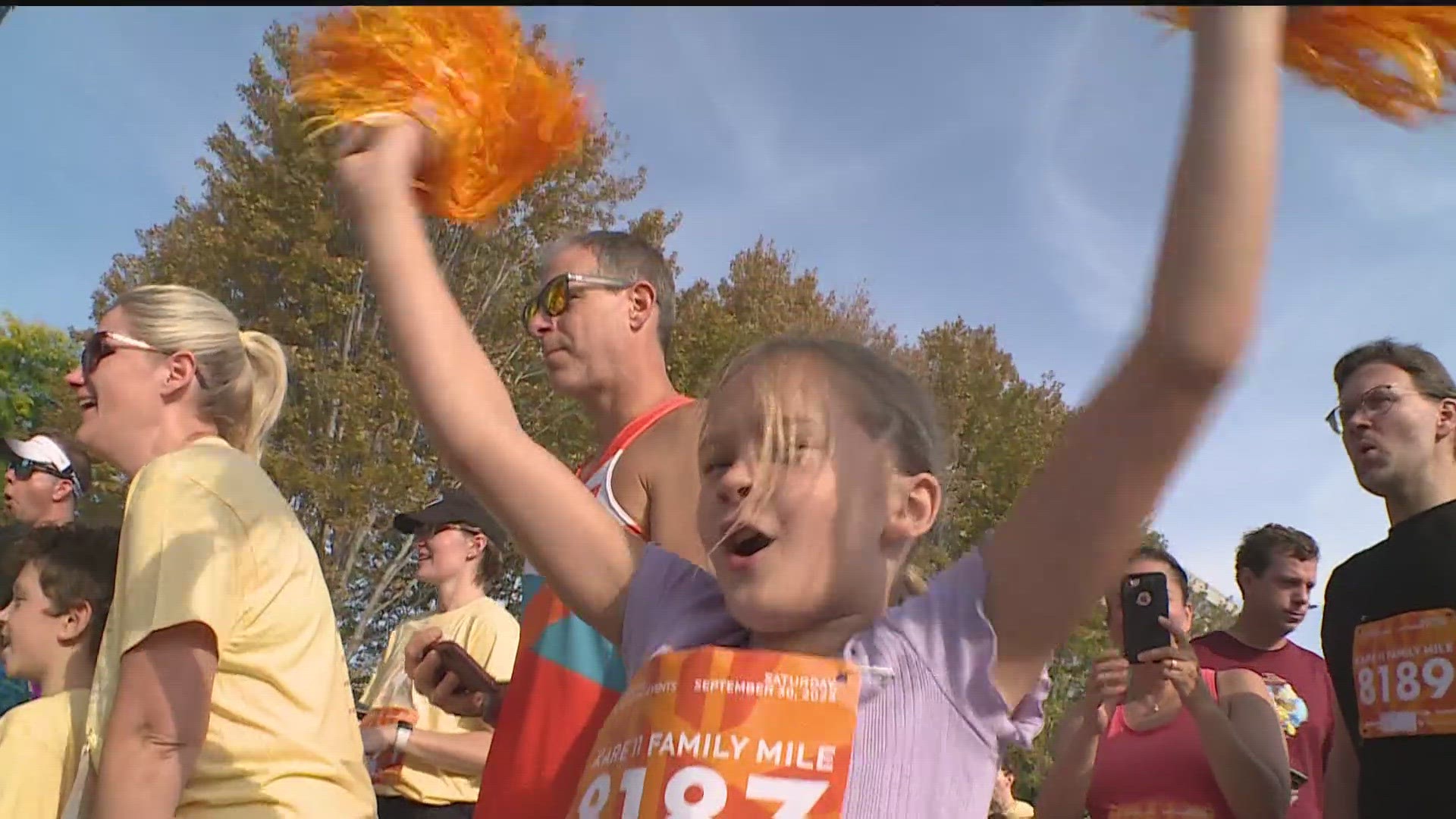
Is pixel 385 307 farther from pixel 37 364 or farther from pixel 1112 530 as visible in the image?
pixel 37 364

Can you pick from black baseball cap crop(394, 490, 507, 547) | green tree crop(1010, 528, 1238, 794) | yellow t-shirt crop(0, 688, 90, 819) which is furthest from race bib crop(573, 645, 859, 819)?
green tree crop(1010, 528, 1238, 794)

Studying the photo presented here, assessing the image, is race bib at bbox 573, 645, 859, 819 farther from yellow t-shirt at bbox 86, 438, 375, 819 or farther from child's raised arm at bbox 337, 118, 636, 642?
yellow t-shirt at bbox 86, 438, 375, 819

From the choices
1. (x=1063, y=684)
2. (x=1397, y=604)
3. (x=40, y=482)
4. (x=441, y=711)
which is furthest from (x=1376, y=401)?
(x=1063, y=684)

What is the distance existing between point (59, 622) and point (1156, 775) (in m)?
3.10

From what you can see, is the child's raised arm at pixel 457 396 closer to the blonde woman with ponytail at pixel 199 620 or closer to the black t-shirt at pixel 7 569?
the blonde woman with ponytail at pixel 199 620

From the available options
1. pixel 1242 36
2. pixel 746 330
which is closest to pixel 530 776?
pixel 1242 36

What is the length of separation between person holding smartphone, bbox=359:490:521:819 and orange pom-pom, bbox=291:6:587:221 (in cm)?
264

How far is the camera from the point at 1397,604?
3.16 metres

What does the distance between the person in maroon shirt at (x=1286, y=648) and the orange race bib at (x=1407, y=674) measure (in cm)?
120

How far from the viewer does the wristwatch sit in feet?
14.9

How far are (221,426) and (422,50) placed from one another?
4.96 ft

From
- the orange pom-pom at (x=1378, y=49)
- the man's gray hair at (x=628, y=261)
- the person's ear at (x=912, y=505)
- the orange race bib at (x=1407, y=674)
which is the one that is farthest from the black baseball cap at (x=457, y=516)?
the orange pom-pom at (x=1378, y=49)

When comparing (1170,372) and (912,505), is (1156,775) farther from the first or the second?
(1170,372)

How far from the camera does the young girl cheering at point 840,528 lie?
117 centimetres
